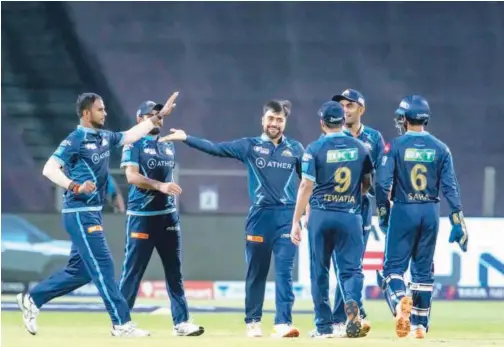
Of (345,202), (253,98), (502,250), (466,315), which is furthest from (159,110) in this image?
(253,98)

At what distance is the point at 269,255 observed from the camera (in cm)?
1134

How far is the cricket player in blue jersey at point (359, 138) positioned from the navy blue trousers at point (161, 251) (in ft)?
4.27

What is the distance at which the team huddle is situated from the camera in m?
10.6

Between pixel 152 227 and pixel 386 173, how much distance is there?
2.11 m

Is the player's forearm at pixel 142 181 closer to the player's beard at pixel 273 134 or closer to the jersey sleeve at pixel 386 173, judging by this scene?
the player's beard at pixel 273 134

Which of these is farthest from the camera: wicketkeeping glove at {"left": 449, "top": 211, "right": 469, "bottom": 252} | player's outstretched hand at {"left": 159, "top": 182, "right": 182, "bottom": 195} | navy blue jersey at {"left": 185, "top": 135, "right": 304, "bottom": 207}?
navy blue jersey at {"left": 185, "top": 135, "right": 304, "bottom": 207}

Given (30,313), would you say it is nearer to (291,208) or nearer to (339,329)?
(291,208)

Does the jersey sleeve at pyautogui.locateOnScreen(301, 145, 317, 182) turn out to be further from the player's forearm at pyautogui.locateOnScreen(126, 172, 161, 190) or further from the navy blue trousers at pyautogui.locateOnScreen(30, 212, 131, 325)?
the navy blue trousers at pyautogui.locateOnScreen(30, 212, 131, 325)

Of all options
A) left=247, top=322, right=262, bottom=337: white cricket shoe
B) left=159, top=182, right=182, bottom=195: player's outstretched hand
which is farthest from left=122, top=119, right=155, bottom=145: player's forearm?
left=247, top=322, right=262, bottom=337: white cricket shoe

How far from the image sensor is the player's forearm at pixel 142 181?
442 inches

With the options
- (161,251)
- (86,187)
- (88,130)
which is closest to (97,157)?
(88,130)

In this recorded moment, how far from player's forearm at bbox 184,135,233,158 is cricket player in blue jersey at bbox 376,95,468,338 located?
1.39 metres

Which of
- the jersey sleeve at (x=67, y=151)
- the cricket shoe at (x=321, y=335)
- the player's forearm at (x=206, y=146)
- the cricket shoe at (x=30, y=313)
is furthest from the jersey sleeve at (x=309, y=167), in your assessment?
the cricket shoe at (x=30, y=313)

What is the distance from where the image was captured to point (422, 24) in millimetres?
19875
